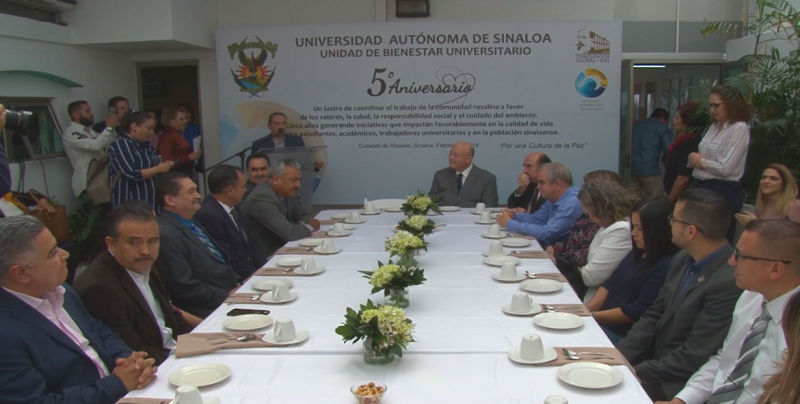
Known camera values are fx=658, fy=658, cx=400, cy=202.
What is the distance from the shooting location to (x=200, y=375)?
2.07 metres

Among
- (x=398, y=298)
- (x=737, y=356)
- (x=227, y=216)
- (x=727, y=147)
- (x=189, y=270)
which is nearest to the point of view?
(x=737, y=356)

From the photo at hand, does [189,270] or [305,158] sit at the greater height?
[305,158]

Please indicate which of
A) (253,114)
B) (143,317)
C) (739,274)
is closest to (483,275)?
(739,274)

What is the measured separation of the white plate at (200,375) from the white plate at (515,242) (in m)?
2.39

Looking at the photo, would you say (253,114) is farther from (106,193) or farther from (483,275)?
(483,275)

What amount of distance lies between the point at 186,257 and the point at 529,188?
3.24m

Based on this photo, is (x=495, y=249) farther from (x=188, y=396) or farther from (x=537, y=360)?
(x=188, y=396)

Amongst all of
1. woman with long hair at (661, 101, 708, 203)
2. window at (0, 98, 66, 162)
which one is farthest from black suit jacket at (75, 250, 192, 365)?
woman with long hair at (661, 101, 708, 203)

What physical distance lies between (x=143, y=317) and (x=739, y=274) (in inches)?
89.0

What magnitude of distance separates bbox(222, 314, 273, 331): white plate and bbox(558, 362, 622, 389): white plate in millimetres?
1145

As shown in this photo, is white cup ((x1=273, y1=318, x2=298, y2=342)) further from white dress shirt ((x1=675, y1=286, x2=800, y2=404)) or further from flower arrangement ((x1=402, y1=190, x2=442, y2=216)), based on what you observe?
flower arrangement ((x1=402, y1=190, x2=442, y2=216))

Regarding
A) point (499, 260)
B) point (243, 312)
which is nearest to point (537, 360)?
point (243, 312)

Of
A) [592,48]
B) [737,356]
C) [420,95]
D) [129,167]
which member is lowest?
[737,356]

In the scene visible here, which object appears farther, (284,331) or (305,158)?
(305,158)
